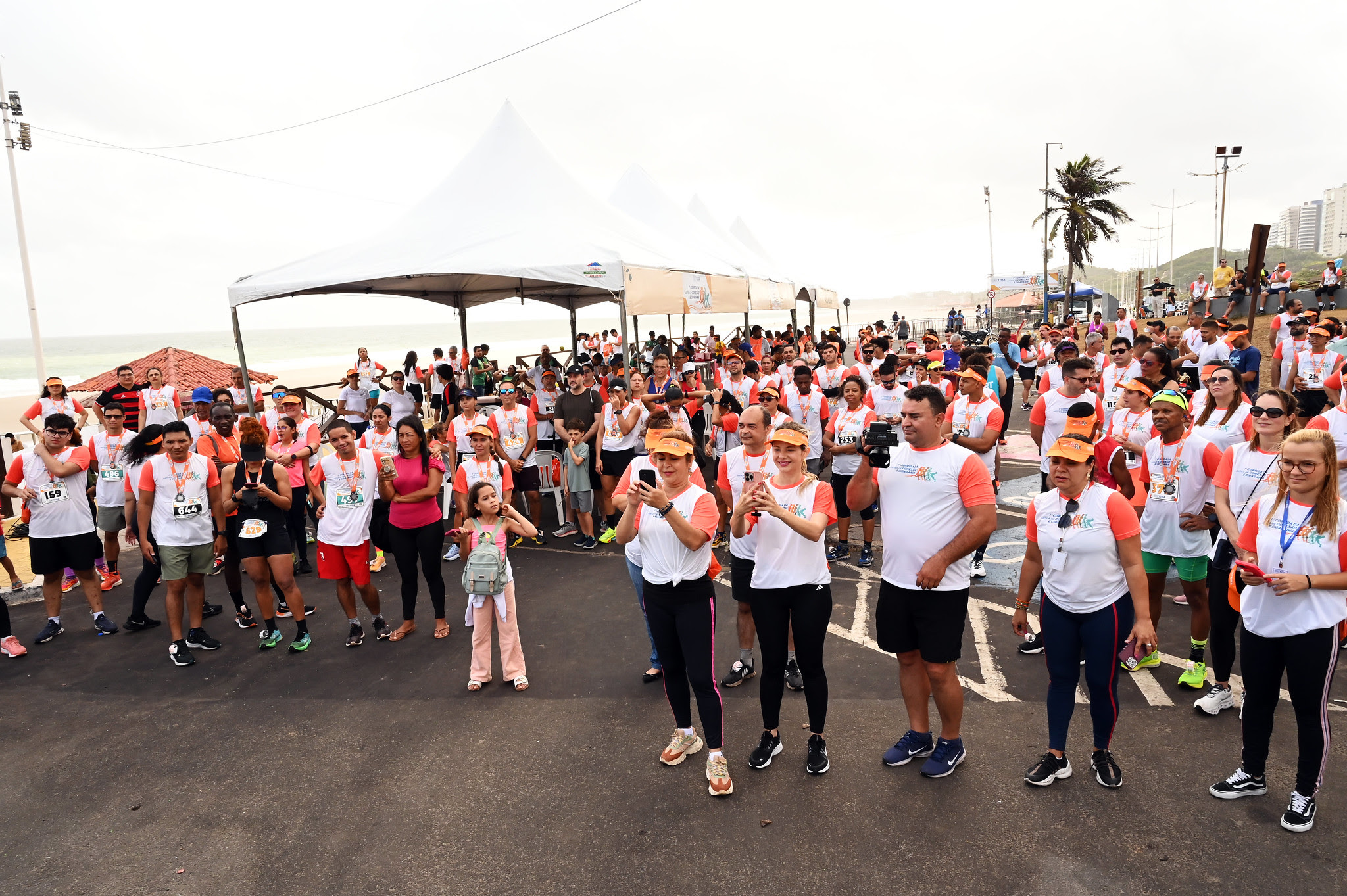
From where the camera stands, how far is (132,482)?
5.93 m

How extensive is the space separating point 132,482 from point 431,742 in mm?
3566

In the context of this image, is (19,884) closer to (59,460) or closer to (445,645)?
(445,645)

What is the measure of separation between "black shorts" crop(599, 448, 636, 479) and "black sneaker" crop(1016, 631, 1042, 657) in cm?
442

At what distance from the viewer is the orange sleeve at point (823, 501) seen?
12.1 feet

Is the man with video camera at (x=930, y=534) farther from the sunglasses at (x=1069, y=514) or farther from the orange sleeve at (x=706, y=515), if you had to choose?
the orange sleeve at (x=706, y=515)

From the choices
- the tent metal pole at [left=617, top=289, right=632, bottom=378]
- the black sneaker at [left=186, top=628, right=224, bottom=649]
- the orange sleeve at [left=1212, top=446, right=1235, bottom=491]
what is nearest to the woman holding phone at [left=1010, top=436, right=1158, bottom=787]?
the orange sleeve at [left=1212, top=446, right=1235, bottom=491]

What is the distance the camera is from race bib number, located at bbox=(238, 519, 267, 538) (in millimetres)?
5684

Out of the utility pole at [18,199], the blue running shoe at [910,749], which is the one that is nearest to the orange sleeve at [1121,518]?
the blue running shoe at [910,749]

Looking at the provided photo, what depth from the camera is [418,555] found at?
610 cm

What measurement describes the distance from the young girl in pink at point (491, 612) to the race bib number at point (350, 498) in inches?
44.5

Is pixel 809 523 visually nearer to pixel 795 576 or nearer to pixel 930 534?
pixel 795 576

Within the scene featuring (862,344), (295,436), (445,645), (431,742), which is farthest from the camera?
(862,344)

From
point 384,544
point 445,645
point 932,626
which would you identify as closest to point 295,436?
point 384,544

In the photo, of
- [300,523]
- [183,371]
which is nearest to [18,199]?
[183,371]
